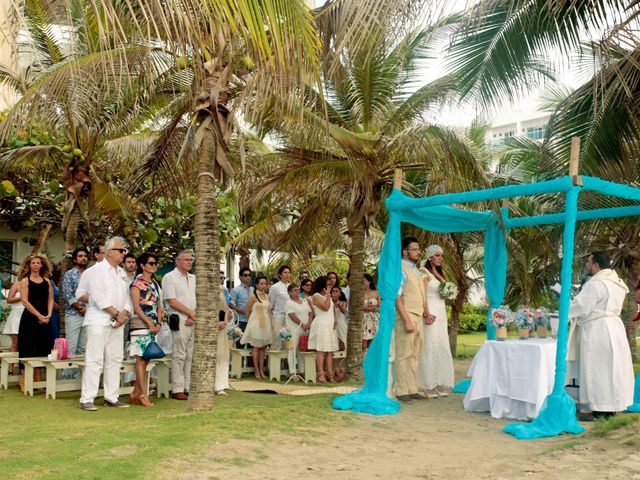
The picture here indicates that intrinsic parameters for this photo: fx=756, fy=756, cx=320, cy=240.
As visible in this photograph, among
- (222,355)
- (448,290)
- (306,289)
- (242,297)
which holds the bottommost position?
(222,355)

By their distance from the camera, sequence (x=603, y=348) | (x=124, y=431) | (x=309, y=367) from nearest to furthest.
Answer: (x=124, y=431), (x=603, y=348), (x=309, y=367)

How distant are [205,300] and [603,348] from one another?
4.40 meters

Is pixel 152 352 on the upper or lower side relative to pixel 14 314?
lower

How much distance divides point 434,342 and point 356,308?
2.74 m

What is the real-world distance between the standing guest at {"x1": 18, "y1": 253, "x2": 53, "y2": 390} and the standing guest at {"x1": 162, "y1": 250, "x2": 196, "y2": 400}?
6.31 ft

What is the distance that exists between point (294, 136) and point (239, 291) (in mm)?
4481

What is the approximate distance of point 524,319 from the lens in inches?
356

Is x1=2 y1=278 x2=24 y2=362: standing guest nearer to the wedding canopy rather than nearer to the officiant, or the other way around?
the wedding canopy

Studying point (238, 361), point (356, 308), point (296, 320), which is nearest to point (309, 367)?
point (296, 320)

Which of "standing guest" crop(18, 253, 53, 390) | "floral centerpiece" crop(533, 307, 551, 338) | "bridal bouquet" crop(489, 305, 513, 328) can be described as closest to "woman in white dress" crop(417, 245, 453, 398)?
"bridal bouquet" crop(489, 305, 513, 328)

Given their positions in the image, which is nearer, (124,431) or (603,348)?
(124,431)

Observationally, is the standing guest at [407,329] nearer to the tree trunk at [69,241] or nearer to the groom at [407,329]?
the groom at [407,329]

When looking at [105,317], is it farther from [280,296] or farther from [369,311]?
[369,311]

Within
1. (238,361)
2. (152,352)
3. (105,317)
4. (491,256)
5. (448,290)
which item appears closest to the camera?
(105,317)
